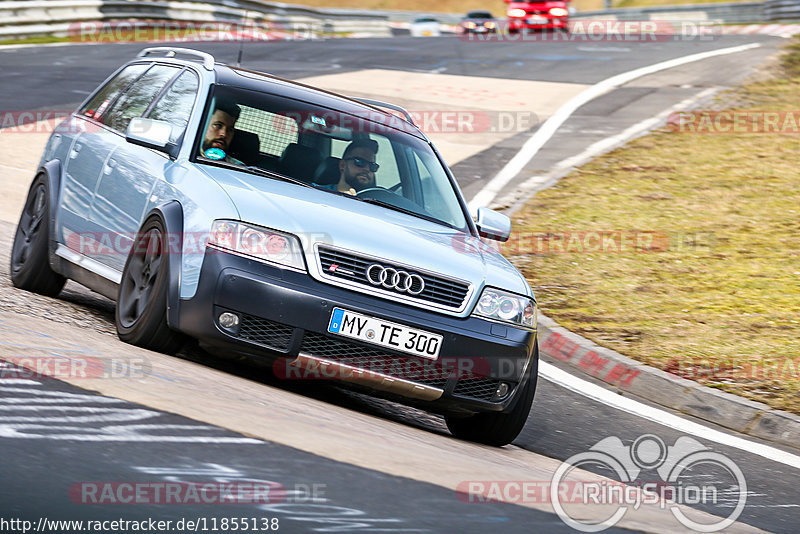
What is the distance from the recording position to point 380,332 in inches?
214

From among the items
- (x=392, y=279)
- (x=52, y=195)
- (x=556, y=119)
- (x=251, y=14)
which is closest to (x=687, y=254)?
(x=52, y=195)

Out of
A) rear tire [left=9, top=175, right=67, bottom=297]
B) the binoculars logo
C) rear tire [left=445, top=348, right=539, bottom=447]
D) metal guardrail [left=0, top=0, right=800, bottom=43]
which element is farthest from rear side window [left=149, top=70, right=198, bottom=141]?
metal guardrail [left=0, top=0, right=800, bottom=43]

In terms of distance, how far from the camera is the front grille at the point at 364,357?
214 inches

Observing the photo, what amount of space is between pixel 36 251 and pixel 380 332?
2996 millimetres

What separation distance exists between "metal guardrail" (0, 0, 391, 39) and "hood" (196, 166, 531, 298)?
48.3ft

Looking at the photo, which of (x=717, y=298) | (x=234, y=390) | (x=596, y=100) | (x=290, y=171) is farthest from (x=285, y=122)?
(x=596, y=100)

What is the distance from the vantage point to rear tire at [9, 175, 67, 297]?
7.33 metres

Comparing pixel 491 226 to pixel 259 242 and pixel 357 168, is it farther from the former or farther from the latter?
pixel 259 242

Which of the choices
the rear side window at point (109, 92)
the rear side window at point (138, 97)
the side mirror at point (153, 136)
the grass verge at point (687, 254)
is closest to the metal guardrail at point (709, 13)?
the grass verge at point (687, 254)

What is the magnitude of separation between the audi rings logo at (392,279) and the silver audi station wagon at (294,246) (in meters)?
0.01

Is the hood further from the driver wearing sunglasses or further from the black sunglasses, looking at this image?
the black sunglasses

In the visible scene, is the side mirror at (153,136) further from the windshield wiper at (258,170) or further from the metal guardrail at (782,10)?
the metal guardrail at (782,10)

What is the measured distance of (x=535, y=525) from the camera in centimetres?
410

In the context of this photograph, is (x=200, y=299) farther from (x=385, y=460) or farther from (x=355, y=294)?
(x=385, y=460)
